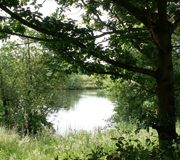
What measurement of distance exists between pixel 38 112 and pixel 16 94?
1.38 metres

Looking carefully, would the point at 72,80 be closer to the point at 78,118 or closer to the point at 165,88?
the point at 78,118

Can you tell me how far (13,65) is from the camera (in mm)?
8273

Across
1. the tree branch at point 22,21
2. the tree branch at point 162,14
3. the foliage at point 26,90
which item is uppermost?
the tree branch at point 162,14

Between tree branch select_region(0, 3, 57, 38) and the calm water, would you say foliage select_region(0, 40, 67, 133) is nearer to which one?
the calm water

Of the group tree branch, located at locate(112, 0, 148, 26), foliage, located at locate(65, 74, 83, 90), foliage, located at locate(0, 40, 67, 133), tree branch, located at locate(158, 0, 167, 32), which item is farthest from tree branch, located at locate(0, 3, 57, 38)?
foliage, located at locate(0, 40, 67, 133)

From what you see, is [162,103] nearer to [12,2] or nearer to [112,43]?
[112,43]

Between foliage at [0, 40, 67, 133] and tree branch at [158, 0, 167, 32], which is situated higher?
tree branch at [158, 0, 167, 32]

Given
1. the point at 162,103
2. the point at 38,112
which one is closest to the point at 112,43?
the point at 162,103

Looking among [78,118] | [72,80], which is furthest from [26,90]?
[78,118]

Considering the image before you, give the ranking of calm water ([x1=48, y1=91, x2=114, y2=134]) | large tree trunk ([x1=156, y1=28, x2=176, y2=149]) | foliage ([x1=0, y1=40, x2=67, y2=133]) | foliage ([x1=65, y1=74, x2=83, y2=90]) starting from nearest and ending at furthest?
large tree trunk ([x1=156, y1=28, x2=176, y2=149])
foliage ([x1=0, y1=40, x2=67, y2=133])
foliage ([x1=65, y1=74, x2=83, y2=90])
calm water ([x1=48, y1=91, x2=114, y2=134])

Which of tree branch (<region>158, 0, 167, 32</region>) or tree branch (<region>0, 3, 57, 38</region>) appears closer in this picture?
tree branch (<region>0, 3, 57, 38</region>)

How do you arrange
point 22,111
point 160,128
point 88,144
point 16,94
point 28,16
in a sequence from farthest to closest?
1. point 16,94
2. point 22,111
3. point 88,144
4. point 160,128
5. point 28,16

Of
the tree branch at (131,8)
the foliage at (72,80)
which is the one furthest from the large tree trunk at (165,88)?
the foliage at (72,80)

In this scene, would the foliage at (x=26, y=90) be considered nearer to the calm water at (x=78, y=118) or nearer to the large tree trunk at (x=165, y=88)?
the calm water at (x=78, y=118)
